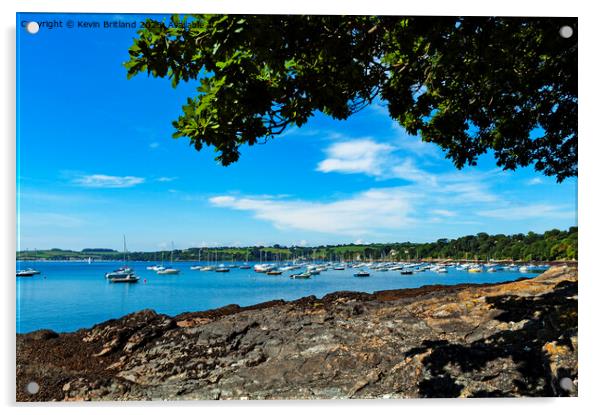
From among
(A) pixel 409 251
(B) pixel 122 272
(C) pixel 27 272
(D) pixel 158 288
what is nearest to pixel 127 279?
(B) pixel 122 272

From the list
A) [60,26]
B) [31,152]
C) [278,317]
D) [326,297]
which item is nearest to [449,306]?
[326,297]

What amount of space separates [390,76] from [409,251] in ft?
7.02

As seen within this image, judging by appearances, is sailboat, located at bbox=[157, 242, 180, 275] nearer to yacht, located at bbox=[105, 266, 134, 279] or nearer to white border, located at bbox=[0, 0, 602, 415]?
yacht, located at bbox=[105, 266, 134, 279]

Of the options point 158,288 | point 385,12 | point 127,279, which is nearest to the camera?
point 385,12

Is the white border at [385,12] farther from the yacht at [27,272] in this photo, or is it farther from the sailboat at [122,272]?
the sailboat at [122,272]

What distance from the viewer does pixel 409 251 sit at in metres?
5.36

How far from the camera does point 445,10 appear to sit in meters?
4.12

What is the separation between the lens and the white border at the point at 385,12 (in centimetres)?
412

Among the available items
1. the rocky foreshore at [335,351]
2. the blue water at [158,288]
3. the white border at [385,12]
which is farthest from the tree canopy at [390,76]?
the blue water at [158,288]

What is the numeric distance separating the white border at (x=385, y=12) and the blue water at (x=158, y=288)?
32cm

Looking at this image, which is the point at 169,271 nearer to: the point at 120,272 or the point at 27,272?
the point at 120,272

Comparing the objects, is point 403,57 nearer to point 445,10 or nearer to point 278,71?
point 445,10
